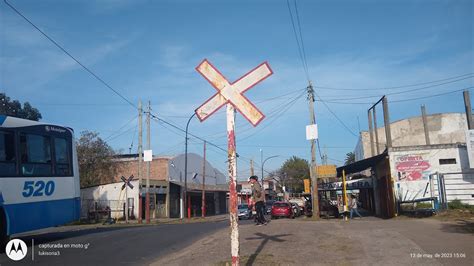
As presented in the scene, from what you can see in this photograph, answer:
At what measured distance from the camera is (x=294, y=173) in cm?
9375

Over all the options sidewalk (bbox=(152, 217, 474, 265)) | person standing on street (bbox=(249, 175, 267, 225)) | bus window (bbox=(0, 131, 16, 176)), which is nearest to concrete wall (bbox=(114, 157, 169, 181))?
person standing on street (bbox=(249, 175, 267, 225))

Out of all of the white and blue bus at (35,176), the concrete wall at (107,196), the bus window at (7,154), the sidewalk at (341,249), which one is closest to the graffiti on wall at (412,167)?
the sidewalk at (341,249)

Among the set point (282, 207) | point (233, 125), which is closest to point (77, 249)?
point (233, 125)

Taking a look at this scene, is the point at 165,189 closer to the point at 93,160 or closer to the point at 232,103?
the point at 93,160

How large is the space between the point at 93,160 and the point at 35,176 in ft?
115

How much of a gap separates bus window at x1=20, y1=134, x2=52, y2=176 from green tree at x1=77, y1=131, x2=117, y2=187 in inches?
1329

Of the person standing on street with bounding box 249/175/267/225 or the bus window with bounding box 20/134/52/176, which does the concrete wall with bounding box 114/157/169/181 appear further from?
the bus window with bounding box 20/134/52/176

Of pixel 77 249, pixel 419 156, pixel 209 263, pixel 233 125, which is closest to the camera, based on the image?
pixel 233 125

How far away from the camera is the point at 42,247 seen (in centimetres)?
1238

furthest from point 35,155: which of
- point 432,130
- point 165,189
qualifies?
point 432,130

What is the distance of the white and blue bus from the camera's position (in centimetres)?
1204

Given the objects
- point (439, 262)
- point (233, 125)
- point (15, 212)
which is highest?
point (233, 125)

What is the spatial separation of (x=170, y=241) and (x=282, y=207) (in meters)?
20.2

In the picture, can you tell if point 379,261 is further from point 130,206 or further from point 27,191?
point 130,206
